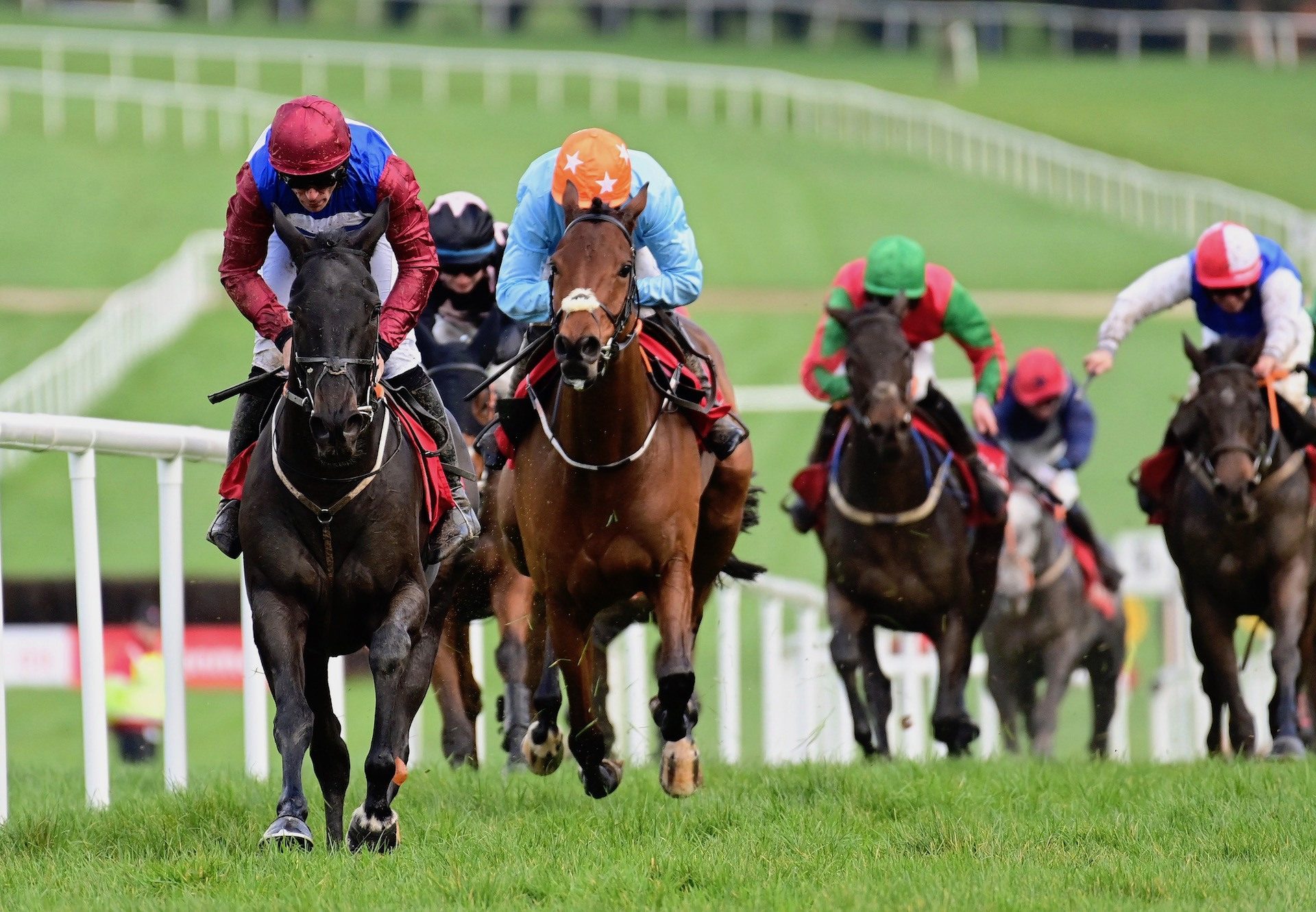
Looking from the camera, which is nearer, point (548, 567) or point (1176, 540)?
point (548, 567)

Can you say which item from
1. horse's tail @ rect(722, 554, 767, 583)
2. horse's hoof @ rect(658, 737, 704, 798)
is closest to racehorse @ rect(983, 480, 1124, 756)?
horse's tail @ rect(722, 554, 767, 583)

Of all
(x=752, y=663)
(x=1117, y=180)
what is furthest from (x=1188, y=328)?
(x=752, y=663)

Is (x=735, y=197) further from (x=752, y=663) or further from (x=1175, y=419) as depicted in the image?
(x=1175, y=419)

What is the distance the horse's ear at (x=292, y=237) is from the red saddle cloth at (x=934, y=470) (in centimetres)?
409

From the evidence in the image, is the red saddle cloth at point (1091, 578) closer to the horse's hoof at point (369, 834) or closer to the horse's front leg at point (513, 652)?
the horse's front leg at point (513, 652)

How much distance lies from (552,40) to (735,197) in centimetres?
1608

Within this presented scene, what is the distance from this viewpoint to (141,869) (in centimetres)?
498

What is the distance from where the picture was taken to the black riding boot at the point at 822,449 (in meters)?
9.35

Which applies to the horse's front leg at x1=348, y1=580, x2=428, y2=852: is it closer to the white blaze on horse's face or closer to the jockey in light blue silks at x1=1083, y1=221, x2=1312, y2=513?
the white blaze on horse's face

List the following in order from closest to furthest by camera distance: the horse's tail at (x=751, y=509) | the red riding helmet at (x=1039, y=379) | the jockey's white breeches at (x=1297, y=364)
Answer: the horse's tail at (x=751, y=509) → the jockey's white breeches at (x=1297, y=364) → the red riding helmet at (x=1039, y=379)

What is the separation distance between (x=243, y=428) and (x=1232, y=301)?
15.4 ft

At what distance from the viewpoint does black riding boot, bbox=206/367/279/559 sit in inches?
231

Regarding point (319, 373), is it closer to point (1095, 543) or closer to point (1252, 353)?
point (1252, 353)

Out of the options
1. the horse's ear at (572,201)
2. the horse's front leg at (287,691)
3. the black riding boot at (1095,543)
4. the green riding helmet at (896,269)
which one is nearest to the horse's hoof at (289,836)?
the horse's front leg at (287,691)
